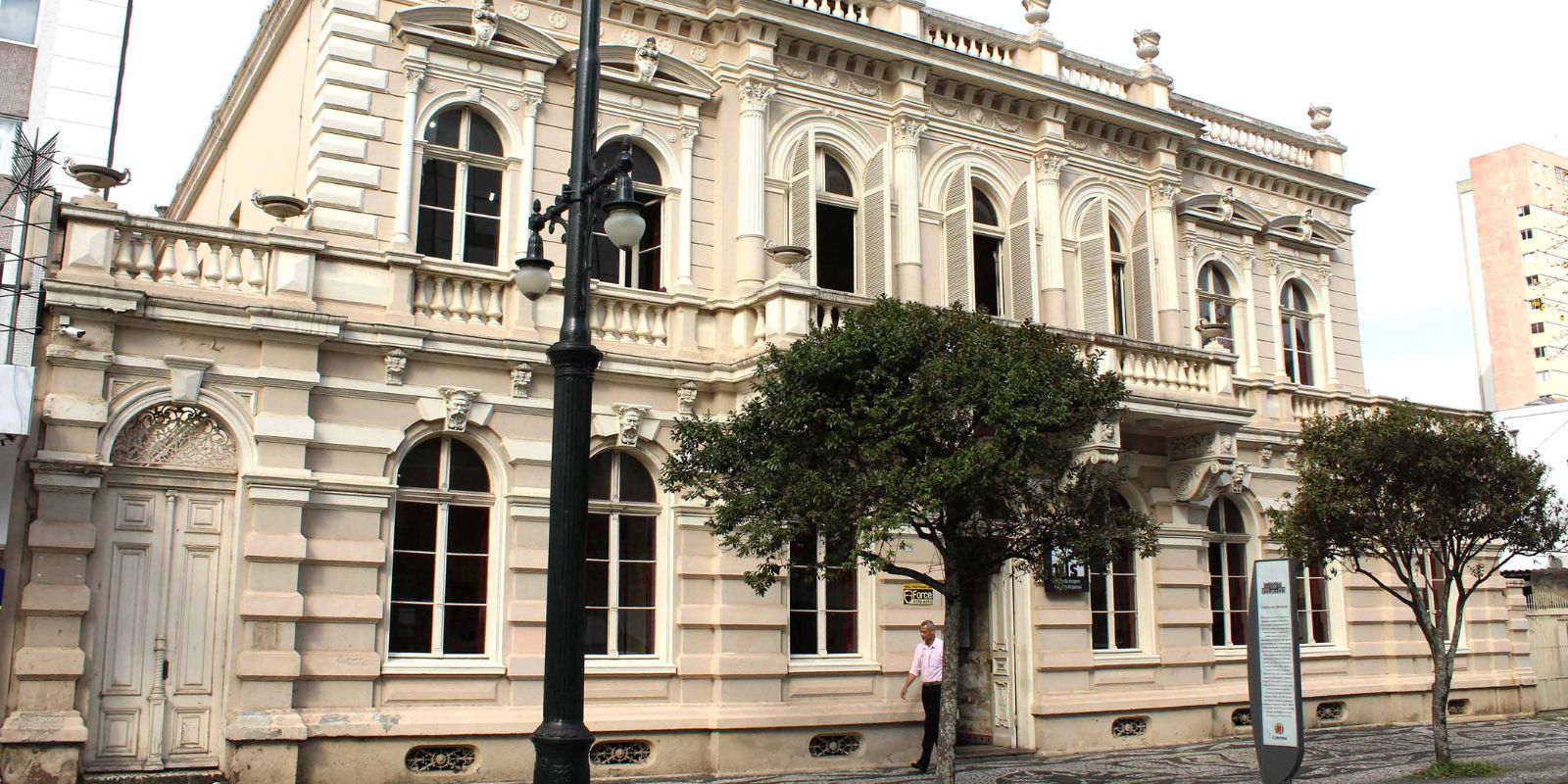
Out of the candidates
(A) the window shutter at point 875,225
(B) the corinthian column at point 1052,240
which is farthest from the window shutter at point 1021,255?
(A) the window shutter at point 875,225

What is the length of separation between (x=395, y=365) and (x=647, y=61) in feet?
17.4

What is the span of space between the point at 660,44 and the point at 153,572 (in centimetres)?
908

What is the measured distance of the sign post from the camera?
10.1 m

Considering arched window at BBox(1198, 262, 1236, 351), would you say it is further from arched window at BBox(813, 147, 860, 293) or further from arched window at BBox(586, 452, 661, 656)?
arched window at BBox(586, 452, 661, 656)

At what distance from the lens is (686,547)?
1702 cm

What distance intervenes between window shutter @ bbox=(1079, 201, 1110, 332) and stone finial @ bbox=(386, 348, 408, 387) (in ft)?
34.1

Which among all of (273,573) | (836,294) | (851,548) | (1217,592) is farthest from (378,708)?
(1217,592)

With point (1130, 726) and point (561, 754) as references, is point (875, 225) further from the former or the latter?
point (561, 754)

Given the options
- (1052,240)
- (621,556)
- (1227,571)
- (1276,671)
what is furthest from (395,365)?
(1227,571)

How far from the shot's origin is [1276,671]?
10.3 meters

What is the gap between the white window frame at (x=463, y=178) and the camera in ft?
54.6

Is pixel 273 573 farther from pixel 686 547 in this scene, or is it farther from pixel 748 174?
pixel 748 174

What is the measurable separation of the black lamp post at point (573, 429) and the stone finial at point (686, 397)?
6.86m

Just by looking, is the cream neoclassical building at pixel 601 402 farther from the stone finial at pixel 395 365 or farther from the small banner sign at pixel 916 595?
the small banner sign at pixel 916 595
